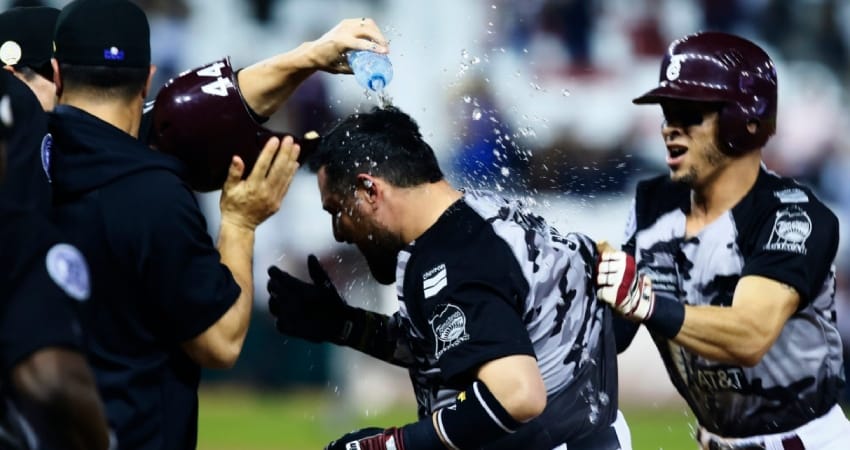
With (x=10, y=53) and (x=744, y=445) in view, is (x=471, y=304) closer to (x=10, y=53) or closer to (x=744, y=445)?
(x=744, y=445)

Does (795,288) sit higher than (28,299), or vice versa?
(28,299)

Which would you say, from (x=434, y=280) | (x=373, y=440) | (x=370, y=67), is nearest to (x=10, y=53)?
Result: (x=370, y=67)

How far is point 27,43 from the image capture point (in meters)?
4.96

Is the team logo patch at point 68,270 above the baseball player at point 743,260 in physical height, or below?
above

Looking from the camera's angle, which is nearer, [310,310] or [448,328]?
[448,328]

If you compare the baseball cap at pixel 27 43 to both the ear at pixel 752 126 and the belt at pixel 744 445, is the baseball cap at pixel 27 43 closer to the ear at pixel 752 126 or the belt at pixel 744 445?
the ear at pixel 752 126

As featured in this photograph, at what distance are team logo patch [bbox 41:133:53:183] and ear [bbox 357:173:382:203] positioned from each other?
1.10 metres

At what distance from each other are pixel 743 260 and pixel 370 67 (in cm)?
173

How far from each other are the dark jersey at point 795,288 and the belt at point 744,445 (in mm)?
46

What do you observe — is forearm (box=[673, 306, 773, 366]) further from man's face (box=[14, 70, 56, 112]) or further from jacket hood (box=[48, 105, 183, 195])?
man's face (box=[14, 70, 56, 112])

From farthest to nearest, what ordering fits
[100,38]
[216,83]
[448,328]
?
[216,83]
[448,328]
[100,38]

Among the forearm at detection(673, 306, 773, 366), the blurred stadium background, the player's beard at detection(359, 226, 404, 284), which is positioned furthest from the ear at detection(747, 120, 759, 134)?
the blurred stadium background

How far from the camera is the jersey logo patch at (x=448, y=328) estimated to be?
4.25 meters

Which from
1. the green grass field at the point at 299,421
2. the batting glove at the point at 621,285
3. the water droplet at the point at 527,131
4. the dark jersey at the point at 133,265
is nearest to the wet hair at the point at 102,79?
the dark jersey at the point at 133,265
